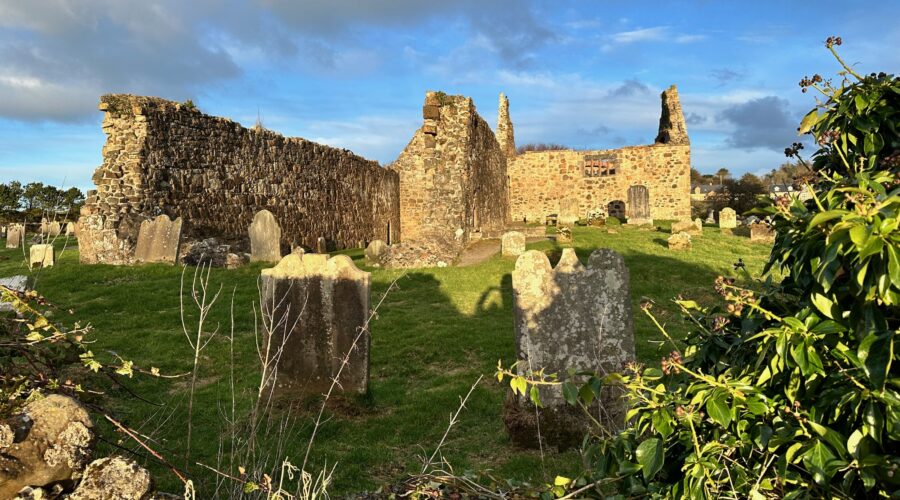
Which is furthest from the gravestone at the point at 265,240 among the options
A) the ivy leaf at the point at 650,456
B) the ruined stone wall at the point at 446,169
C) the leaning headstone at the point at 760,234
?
the leaning headstone at the point at 760,234

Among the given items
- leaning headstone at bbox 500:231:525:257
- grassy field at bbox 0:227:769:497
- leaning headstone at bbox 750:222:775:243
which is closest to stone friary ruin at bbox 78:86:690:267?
leaning headstone at bbox 500:231:525:257

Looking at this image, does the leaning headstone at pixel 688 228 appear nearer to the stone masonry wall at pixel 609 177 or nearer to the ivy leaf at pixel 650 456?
the stone masonry wall at pixel 609 177

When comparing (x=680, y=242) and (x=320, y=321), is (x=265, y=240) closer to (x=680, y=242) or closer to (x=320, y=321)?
(x=320, y=321)

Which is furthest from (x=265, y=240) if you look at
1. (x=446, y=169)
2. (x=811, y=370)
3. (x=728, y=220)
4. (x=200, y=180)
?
(x=728, y=220)

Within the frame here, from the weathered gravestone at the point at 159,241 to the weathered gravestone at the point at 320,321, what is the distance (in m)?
8.46

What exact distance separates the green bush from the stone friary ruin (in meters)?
12.8

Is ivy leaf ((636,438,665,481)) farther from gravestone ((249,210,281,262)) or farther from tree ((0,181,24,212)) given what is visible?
tree ((0,181,24,212))

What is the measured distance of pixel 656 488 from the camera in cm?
224

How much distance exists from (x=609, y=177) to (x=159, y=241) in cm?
2366

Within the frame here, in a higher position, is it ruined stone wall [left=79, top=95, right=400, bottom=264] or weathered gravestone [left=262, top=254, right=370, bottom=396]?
ruined stone wall [left=79, top=95, right=400, bottom=264]

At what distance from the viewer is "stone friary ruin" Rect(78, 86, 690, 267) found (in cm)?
1466

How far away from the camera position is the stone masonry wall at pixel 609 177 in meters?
30.8

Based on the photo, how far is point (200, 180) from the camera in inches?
643

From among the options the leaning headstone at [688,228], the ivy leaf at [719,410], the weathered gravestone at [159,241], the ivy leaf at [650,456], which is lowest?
the ivy leaf at [650,456]
